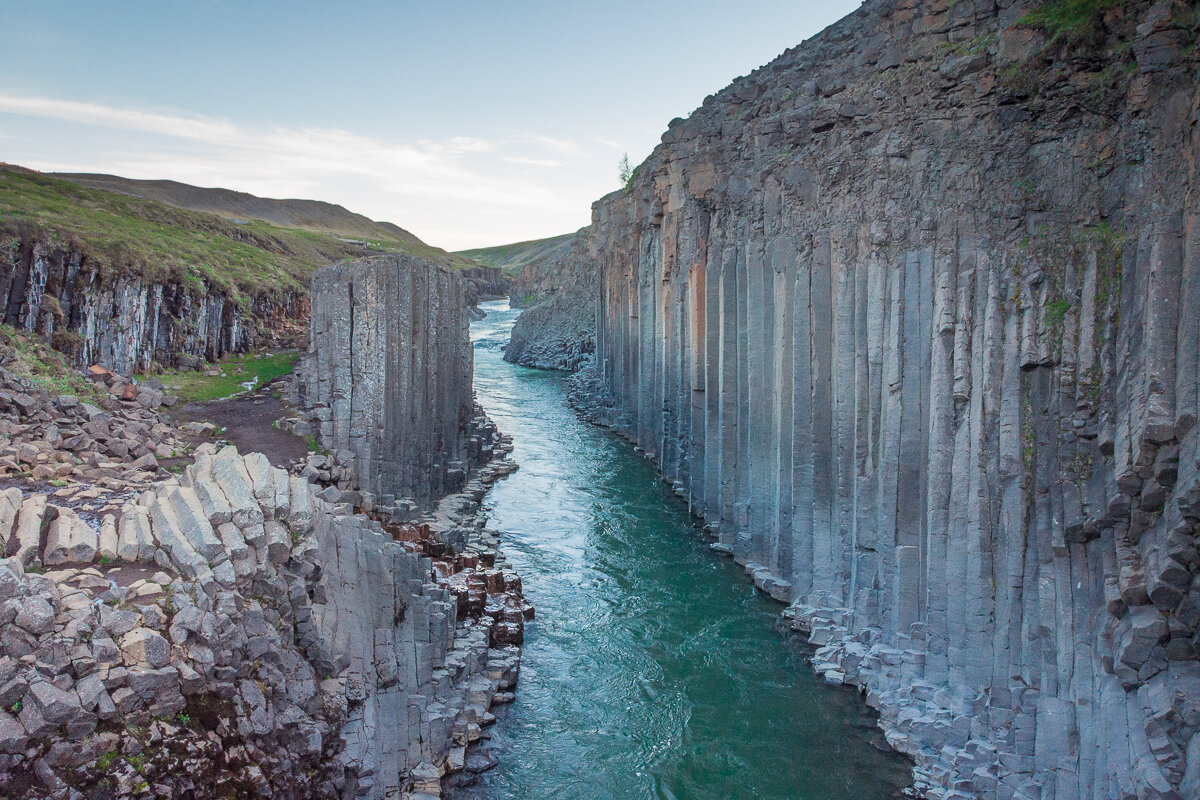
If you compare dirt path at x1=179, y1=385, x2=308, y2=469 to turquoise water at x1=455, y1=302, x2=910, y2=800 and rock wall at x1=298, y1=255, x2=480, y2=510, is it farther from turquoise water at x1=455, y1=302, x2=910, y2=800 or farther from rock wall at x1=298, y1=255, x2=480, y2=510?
turquoise water at x1=455, y1=302, x2=910, y2=800

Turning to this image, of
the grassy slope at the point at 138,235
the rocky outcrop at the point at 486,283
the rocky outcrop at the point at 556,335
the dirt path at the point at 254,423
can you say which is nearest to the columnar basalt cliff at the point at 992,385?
the dirt path at the point at 254,423

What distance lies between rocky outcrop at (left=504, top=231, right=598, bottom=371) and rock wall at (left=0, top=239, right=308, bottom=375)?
2957 centimetres

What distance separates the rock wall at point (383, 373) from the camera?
15867 mm

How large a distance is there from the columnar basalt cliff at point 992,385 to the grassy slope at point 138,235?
1467 centimetres

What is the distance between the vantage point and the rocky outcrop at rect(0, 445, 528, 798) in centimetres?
670

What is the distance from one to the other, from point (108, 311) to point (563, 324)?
120 feet

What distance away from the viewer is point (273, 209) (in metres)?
92.9

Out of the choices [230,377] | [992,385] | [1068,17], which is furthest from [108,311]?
[1068,17]

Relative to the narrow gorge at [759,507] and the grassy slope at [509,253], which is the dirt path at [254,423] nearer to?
the narrow gorge at [759,507]

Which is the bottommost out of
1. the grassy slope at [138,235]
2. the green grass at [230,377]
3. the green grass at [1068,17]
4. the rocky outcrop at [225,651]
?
the rocky outcrop at [225,651]

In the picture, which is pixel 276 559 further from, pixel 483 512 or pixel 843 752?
pixel 483 512

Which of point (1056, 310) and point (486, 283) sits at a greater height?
point (486, 283)

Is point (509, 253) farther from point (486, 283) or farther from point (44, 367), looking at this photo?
point (44, 367)

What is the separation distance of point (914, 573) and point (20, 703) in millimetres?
10796
